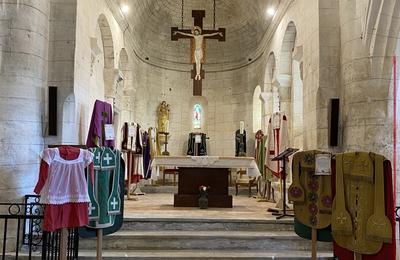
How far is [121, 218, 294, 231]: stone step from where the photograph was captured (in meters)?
5.50

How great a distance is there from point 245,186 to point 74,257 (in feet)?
21.3

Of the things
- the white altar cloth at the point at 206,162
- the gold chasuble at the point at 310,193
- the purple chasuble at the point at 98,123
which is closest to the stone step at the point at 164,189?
the white altar cloth at the point at 206,162

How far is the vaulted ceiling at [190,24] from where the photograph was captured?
38.8ft

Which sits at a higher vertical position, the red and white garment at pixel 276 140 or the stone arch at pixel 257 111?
the stone arch at pixel 257 111

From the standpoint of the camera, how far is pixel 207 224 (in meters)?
5.54

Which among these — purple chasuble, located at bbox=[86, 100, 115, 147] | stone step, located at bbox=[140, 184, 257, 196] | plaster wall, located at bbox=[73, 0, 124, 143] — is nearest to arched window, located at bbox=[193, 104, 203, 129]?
stone step, located at bbox=[140, 184, 257, 196]

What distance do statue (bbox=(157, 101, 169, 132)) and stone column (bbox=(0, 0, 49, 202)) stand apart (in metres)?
7.61

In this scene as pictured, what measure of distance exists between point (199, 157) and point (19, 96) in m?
3.12

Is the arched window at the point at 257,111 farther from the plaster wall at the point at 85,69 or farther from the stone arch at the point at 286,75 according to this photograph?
the plaster wall at the point at 85,69

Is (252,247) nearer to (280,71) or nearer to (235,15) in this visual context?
(280,71)

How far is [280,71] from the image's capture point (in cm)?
931

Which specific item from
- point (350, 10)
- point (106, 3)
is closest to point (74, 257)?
point (350, 10)

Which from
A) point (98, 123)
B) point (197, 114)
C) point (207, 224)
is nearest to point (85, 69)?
point (98, 123)

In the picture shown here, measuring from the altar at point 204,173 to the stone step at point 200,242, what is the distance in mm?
1952
